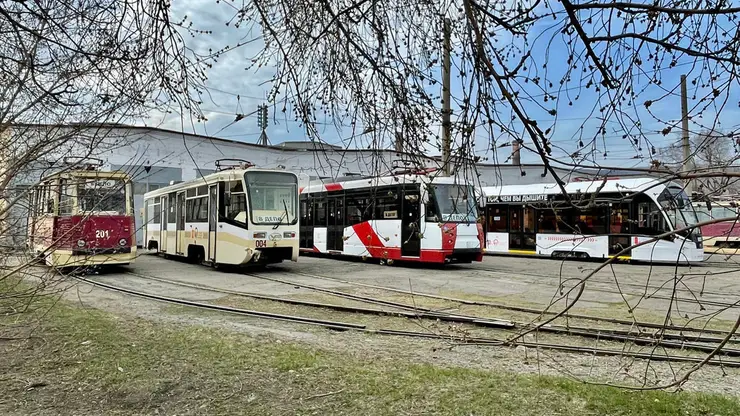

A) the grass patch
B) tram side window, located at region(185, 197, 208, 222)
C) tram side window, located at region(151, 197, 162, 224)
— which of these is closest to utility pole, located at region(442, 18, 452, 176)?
the grass patch

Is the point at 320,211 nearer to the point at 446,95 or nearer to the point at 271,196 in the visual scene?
the point at 271,196

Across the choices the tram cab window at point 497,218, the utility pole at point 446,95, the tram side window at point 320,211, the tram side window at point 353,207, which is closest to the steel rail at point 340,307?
the utility pole at point 446,95

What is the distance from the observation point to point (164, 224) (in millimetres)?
20422

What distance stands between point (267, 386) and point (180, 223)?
1470cm

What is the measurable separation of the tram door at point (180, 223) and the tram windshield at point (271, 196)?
466 centimetres

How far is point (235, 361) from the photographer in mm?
5574

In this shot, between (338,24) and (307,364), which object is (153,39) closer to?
(338,24)

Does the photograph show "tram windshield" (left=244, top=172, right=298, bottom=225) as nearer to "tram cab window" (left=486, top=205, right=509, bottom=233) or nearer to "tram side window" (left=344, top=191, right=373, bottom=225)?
"tram side window" (left=344, top=191, right=373, bottom=225)

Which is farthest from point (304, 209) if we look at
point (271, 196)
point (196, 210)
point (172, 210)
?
point (271, 196)

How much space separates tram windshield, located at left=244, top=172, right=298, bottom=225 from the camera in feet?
47.8

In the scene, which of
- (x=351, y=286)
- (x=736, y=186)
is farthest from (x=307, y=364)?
(x=351, y=286)

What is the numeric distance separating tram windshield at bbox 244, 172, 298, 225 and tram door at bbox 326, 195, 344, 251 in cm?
447

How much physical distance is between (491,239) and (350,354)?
17891mm

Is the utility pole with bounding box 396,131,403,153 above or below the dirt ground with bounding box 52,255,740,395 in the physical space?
above
